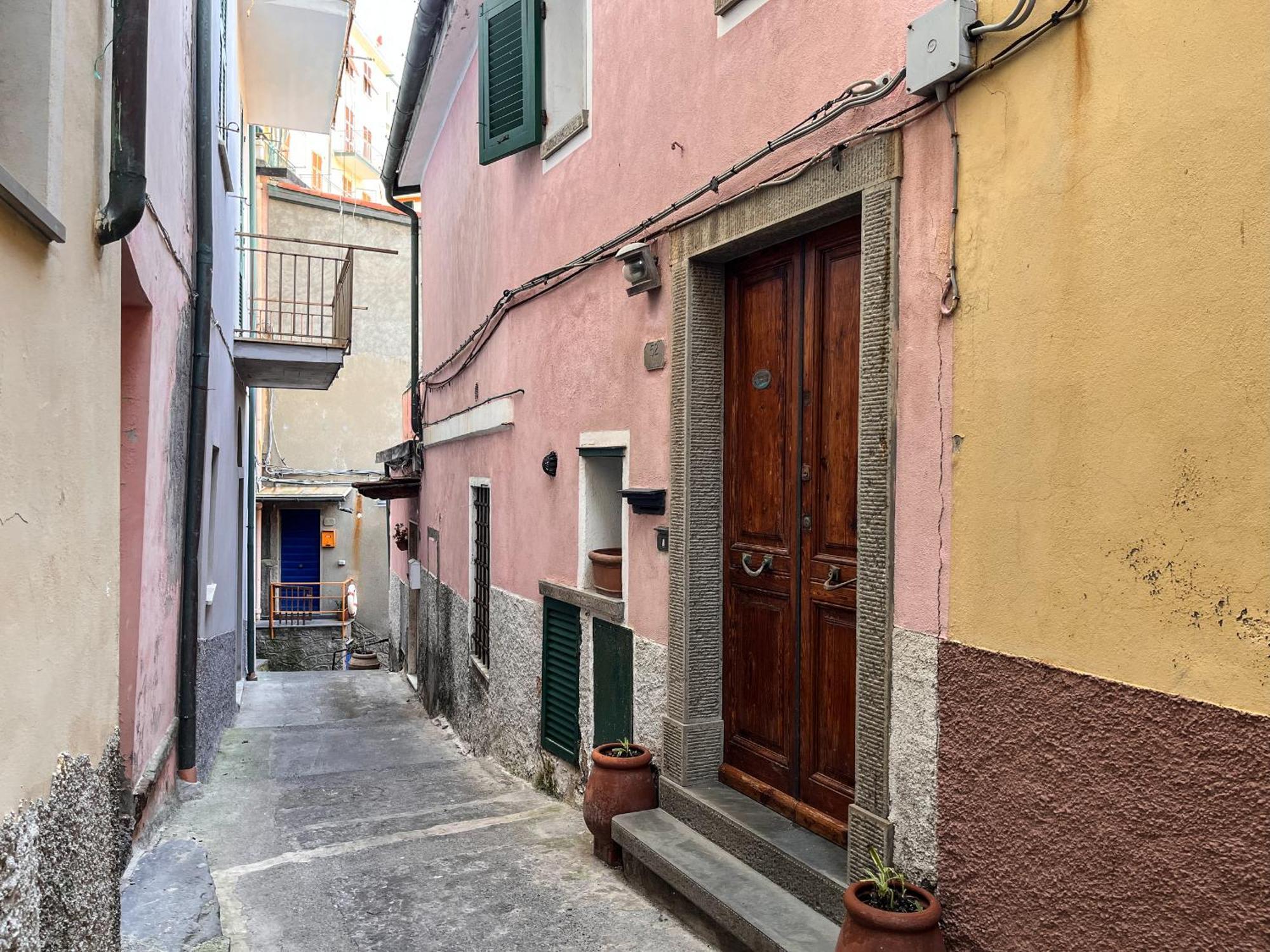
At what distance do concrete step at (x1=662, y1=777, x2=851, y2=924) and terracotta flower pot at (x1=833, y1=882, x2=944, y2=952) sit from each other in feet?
1.26

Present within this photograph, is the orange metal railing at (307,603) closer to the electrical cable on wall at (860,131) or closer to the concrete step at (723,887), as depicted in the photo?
the electrical cable on wall at (860,131)

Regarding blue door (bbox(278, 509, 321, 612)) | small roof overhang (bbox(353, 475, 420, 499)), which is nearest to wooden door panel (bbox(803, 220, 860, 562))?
small roof overhang (bbox(353, 475, 420, 499))

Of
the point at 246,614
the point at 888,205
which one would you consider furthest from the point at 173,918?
the point at 246,614

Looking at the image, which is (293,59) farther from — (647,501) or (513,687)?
(647,501)

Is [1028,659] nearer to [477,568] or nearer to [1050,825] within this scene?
[1050,825]

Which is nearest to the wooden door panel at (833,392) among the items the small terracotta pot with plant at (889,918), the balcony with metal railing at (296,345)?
the small terracotta pot with plant at (889,918)

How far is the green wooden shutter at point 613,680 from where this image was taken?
5.09 meters

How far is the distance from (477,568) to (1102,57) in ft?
24.4

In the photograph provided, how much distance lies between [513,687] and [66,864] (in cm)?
485

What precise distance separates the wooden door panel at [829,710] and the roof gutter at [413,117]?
694 cm

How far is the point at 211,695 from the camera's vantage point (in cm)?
745

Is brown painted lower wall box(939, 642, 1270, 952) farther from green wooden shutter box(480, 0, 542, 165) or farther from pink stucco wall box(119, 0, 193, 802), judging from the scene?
green wooden shutter box(480, 0, 542, 165)

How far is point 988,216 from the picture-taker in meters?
2.86

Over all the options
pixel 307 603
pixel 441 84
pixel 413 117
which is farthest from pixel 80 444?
pixel 307 603
